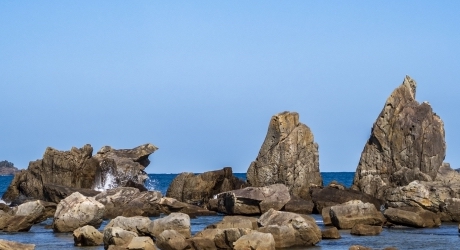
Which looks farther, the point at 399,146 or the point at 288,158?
the point at 288,158

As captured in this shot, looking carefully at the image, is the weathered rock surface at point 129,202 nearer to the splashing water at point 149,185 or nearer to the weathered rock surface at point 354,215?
the weathered rock surface at point 354,215

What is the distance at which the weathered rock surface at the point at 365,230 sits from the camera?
40.5 metres

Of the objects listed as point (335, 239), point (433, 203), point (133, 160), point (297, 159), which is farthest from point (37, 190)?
point (335, 239)

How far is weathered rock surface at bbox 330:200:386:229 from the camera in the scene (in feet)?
143

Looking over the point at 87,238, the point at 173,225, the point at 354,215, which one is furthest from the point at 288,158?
the point at 87,238

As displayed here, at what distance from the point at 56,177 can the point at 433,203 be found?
36302 millimetres

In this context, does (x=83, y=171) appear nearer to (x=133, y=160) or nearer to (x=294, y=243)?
(x=133, y=160)

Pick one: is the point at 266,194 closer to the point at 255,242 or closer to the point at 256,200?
the point at 256,200

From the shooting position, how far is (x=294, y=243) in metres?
35.3

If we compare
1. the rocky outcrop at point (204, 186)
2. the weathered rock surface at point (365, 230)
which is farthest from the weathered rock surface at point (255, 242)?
the rocky outcrop at point (204, 186)

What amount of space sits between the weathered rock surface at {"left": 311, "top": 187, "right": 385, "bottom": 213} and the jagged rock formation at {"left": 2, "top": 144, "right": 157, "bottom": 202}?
2232cm

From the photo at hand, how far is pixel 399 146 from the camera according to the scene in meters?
67.9

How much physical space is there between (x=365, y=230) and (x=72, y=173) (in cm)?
3967

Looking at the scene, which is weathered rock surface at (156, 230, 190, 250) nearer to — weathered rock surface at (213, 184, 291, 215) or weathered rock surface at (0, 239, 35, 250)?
weathered rock surface at (0, 239, 35, 250)
